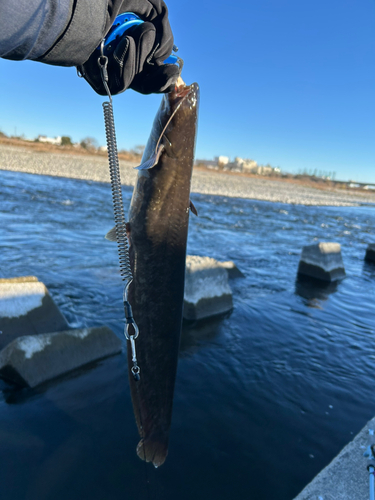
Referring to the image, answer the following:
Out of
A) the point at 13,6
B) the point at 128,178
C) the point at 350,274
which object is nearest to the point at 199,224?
the point at 350,274

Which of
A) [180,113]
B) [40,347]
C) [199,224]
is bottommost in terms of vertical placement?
[199,224]

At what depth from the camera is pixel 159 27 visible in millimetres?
1910

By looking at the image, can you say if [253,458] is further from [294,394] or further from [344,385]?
[344,385]

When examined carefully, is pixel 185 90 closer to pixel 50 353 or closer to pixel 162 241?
pixel 162 241

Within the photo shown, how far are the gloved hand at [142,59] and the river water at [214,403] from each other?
314 centimetres

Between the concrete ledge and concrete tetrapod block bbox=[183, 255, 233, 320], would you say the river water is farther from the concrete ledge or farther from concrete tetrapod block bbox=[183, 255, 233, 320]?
the concrete ledge

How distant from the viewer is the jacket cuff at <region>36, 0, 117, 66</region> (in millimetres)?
1401

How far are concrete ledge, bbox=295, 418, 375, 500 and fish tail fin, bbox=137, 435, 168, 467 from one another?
3.57 feet

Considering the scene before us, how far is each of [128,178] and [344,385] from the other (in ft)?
105

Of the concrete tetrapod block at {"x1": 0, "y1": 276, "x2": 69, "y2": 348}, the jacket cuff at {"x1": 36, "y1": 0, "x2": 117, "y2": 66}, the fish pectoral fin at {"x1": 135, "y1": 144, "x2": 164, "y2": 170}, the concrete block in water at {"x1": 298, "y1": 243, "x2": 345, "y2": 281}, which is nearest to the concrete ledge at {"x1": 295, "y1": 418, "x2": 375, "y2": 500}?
the fish pectoral fin at {"x1": 135, "y1": 144, "x2": 164, "y2": 170}

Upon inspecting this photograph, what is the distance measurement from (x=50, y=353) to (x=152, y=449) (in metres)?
2.13

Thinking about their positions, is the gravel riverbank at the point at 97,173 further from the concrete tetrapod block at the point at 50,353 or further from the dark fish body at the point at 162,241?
the dark fish body at the point at 162,241

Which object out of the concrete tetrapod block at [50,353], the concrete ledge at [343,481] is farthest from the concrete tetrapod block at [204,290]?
the concrete ledge at [343,481]

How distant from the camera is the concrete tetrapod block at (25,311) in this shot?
4.49 meters
